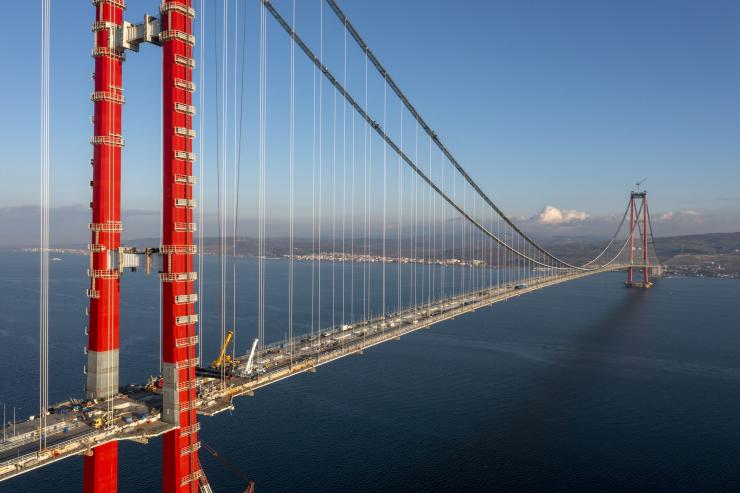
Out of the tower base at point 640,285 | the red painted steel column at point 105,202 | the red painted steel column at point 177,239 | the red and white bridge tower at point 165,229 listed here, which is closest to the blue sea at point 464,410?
the red painted steel column at point 177,239

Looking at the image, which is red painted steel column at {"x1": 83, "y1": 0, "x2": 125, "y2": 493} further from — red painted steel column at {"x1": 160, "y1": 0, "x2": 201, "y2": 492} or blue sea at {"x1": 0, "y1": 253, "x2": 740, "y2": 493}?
blue sea at {"x1": 0, "y1": 253, "x2": 740, "y2": 493}

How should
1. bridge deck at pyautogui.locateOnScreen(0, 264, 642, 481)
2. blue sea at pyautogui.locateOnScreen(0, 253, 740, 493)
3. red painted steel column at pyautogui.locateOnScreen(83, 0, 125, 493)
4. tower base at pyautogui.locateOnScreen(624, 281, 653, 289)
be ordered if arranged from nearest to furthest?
bridge deck at pyautogui.locateOnScreen(0, 264, 642, 481) → red painted steel column at pyautogui.locateOnScreen(83, 0, 125, 493) → blue sea at pyautogui.locateOnScreen(0, 253, 740, 493) → tower base at pyautogui.locateOnScreen(624, 281, 653, 289)

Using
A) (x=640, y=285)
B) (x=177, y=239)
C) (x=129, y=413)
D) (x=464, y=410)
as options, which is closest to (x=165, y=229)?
(x=177, y=239)

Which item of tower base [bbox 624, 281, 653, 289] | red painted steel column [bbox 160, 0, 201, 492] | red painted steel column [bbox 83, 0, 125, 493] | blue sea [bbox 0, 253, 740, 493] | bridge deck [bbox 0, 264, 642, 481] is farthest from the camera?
tower base [bbox 624, 281, 653, 289]

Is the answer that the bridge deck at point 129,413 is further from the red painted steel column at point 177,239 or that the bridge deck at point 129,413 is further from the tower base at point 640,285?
the tower base at point 640,285

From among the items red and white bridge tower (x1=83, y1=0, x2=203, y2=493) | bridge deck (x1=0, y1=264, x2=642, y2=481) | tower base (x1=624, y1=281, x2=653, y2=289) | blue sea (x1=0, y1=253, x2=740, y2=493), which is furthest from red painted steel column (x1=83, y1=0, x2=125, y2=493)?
Answer: tower base (x1=624, y1=281, x2=653, y2=289)

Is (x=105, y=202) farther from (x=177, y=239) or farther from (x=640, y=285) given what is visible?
(x=640, y=285)

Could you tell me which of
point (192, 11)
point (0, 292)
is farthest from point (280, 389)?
point (0, 292)
